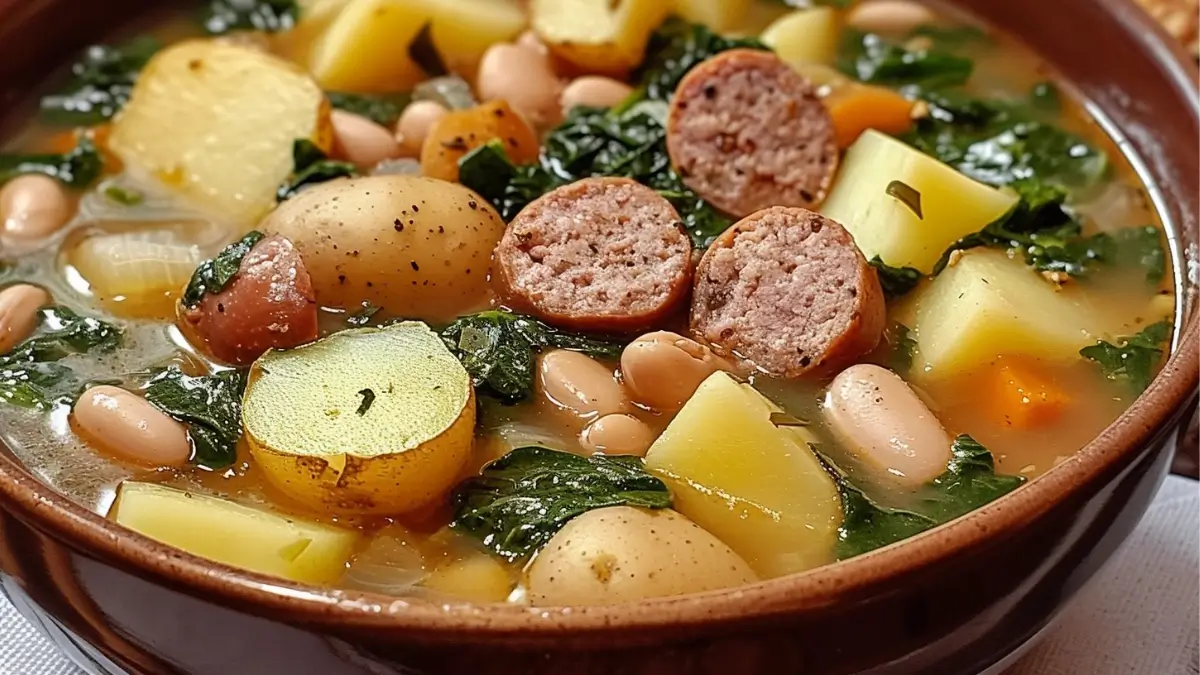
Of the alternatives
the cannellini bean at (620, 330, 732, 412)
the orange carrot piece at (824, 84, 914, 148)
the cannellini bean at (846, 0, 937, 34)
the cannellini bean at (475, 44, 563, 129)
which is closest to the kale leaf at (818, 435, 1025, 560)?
the cannellini bean at (620, 330, 732, 412)

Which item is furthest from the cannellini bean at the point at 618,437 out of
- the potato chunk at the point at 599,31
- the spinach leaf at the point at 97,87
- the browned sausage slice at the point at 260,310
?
the spinach leaf at the point at 97,87

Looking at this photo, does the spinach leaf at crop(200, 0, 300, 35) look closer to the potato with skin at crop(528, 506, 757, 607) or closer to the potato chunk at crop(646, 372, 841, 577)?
the potato chunk at crop(646, 372, 841, 577)

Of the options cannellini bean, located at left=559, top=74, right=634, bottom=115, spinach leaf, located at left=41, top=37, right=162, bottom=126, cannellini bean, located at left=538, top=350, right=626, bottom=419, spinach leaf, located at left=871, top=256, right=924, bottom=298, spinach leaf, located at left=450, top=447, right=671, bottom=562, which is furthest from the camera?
spinach leaf, located at left=41, top=37, right=162, bottom=126

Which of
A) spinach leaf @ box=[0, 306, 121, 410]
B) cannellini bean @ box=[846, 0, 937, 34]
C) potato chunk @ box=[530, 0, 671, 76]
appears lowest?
spinach leaf @ box=[0, 306, 121, 410]

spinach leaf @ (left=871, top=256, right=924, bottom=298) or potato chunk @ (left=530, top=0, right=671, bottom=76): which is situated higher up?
potato chunk @ (left=530, top=0, right=671, bottom=76)

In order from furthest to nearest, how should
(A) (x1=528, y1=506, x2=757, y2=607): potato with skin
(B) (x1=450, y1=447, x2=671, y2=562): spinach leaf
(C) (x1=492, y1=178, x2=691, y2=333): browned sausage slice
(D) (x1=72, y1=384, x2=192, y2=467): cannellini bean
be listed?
(C) (x1=492, y1=178, x2=691, y2=333): browned sausage slice < (D) (x1=72, y1=384, x2=192, y2=467): cannellini bean < (B) (x1=450, y1=447, x2=671, y2=562): spinach leaf < (A) (x1=528, y1=506, x2=757, y2=607): potato with skin

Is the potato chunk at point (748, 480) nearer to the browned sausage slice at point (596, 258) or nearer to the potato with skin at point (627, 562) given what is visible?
the potato with skin at point (627, 562)

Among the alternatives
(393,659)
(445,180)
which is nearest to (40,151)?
(445,180)

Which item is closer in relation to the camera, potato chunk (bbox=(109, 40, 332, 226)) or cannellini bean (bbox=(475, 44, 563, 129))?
potato chunk (bbox=(109, 40, 332, 226))

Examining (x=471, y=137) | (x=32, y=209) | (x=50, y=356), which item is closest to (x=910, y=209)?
(x=471, y=137)
